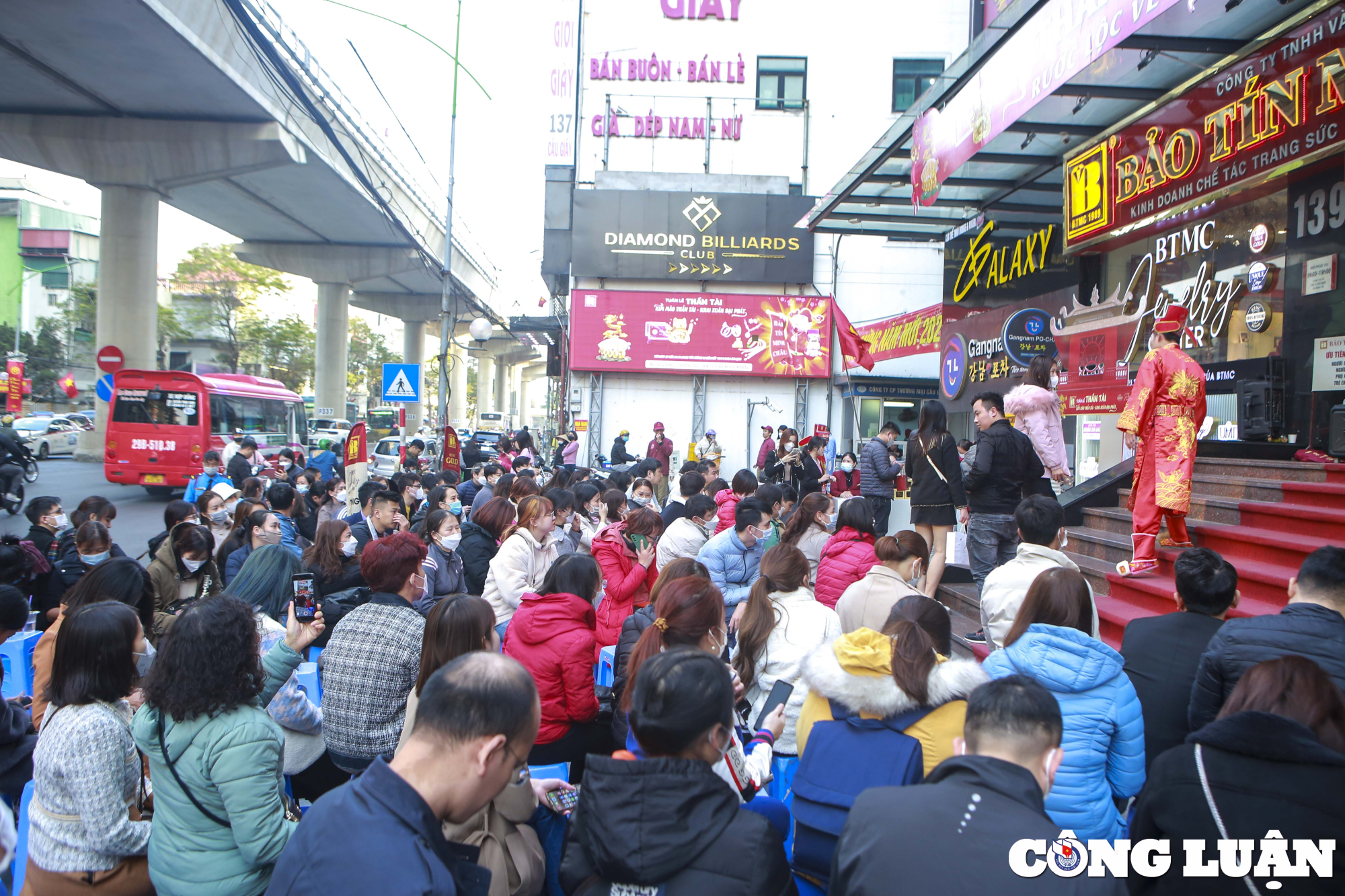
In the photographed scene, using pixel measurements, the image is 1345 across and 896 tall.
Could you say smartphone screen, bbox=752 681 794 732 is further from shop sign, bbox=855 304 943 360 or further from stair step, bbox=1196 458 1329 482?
shop sign, bbox=855 304 943 360

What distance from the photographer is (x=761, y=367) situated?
69.0 ft

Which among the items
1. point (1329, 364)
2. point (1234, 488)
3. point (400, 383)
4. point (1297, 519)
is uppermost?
point (1329, 364)

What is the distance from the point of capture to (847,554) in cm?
552

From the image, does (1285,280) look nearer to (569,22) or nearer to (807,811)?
(807,811)

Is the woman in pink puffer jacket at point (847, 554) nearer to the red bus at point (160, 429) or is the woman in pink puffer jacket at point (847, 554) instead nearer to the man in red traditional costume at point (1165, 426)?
the man in red traditional costume at point (1165, 426)

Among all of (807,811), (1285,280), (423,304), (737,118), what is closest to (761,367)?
(737,118)

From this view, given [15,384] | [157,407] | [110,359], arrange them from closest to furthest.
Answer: [157,407] → [110,359] → [15,384]

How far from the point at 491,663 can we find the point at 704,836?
2.14 ft

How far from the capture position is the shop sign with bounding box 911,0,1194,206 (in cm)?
641

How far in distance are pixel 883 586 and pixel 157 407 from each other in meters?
19.4

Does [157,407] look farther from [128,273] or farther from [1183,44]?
[1183,44]

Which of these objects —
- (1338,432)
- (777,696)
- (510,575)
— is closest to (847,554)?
(510,575)

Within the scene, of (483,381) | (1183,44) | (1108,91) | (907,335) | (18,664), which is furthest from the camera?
(483,381)

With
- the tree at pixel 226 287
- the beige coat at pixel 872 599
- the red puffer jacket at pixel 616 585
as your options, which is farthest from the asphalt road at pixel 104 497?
the tree at pixel 226 287
